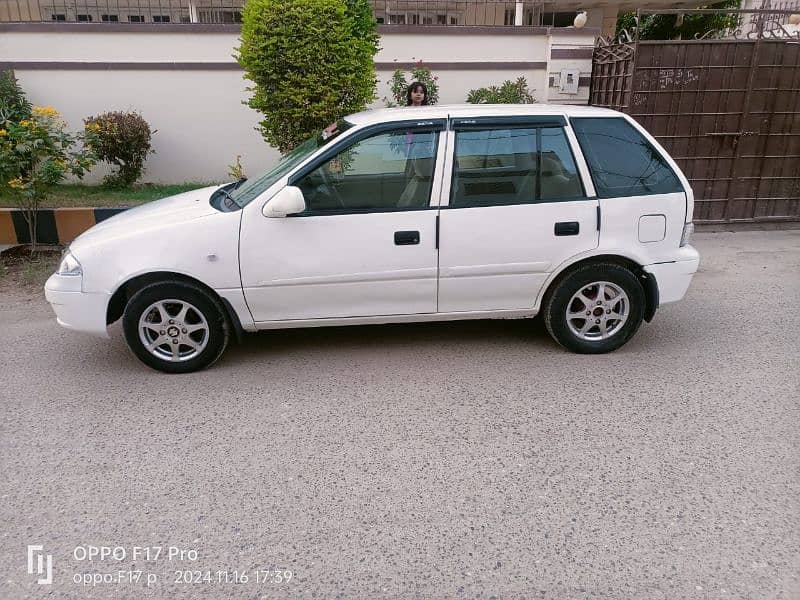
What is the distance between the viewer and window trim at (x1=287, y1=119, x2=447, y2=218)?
4.36 m

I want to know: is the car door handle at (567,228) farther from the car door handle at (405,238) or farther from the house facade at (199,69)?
the house facade at (199,69)

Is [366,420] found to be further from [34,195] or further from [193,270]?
[34,195]

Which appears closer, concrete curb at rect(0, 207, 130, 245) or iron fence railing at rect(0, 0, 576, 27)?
concrete curb at rect(0, 207, 130, 245)

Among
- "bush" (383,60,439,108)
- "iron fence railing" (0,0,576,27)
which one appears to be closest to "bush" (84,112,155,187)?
"iron fence railing" (0,0,576,27)

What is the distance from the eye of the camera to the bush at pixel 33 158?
259 inches

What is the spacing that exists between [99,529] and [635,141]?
412cm

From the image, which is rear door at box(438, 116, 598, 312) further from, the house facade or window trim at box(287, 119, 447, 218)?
the house facade

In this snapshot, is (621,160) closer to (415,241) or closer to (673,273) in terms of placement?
(673,273)

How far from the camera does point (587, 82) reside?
983 cm

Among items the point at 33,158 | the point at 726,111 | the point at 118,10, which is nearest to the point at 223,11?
the point at 118,10

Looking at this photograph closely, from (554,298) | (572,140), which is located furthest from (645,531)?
(572,140)

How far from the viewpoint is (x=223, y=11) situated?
→ 41.1ft

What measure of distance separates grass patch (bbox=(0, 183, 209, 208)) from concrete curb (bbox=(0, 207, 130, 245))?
0.40 metres

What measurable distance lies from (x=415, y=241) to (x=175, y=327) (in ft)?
5.63
